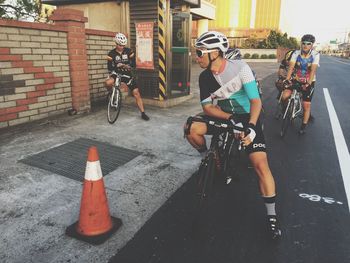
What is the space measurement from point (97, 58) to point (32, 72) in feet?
7.66

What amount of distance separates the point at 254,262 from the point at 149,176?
79.8 inches

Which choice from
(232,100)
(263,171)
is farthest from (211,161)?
(232,100)

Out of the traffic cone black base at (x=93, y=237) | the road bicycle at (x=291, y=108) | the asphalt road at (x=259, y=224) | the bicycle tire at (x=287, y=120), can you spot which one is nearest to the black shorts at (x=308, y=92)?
the road bicycle at (x=291, y=108)

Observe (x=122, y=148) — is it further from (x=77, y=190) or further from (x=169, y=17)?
(x=169, y=17)

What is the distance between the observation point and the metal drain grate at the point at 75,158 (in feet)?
14.6

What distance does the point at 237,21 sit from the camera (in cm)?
6381

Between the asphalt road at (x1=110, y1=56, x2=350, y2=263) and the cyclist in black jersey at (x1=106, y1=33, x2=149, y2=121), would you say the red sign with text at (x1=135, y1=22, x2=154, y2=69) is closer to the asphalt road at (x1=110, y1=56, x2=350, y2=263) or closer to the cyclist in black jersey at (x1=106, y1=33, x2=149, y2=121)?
the cyclist in black jersey at (x1=106, y1=33, x2=149, y2=121)

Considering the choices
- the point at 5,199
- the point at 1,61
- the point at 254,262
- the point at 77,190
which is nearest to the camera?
the point at 254,262

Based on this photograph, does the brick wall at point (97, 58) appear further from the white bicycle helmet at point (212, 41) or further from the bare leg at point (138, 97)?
the white bicycle helmet at point (212, 41)

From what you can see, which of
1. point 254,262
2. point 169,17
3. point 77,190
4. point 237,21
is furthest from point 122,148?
point 237,21

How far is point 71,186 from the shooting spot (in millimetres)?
3943

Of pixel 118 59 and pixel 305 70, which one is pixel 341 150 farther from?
pixel 118 59

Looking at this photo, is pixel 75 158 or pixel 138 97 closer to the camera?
pixel 75 158

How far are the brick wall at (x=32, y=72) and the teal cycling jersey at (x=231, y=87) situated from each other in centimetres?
454
